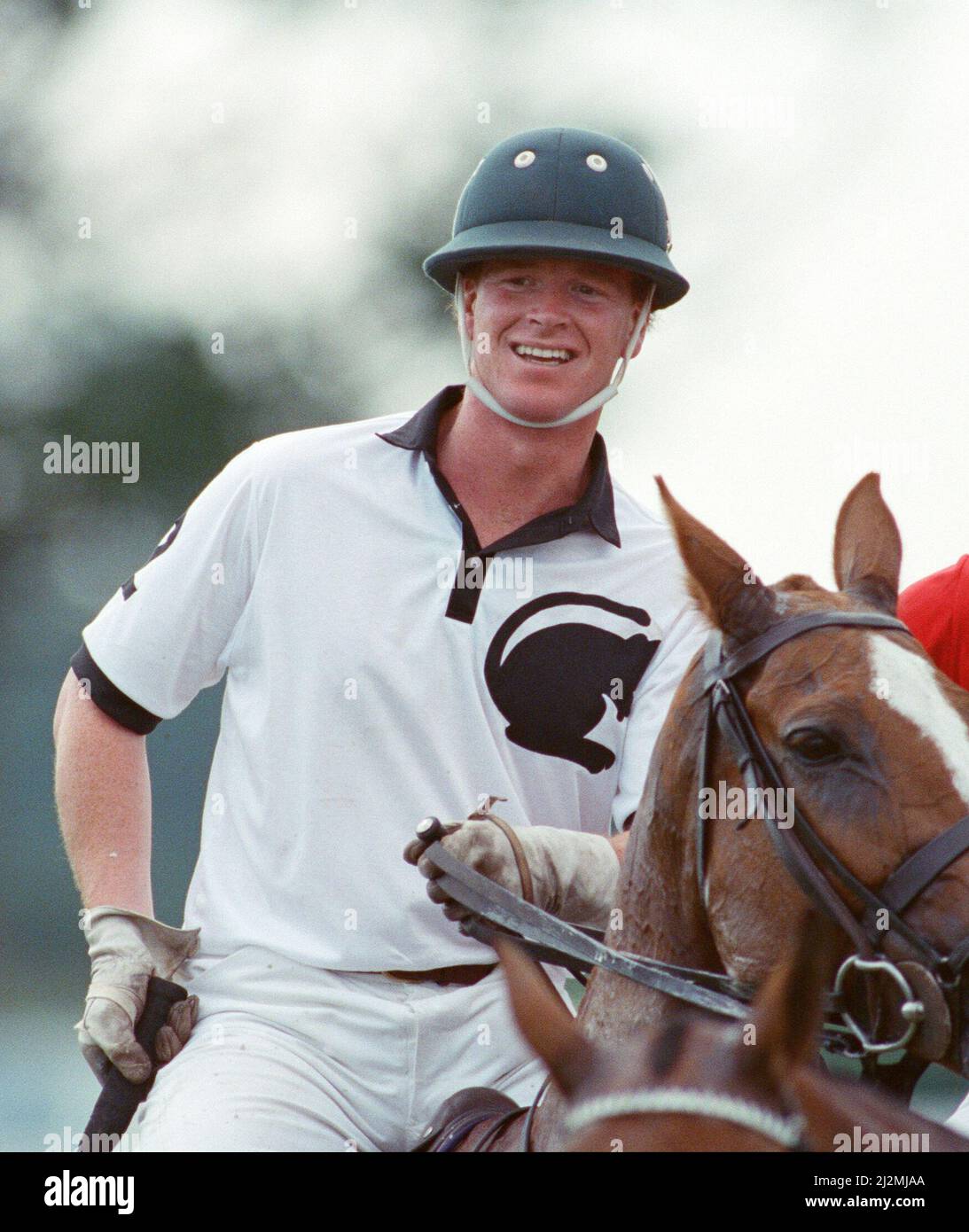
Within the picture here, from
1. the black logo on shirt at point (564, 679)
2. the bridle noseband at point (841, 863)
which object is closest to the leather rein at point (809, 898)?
the bridle noseband at point (841, 863)

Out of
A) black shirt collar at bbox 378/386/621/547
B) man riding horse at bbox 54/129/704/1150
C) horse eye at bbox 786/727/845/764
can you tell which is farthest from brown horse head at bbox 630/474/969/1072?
black shirt collar at bbox 378/386/621/547

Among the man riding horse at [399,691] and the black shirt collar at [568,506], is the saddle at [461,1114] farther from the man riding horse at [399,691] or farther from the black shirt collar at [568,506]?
the black shirt collar at [568,506]

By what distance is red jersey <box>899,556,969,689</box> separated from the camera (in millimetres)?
2996

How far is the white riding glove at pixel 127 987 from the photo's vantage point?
2.36m

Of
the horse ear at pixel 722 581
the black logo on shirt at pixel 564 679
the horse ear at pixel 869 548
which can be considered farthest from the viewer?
the black logo on shirt at pixel 564 679

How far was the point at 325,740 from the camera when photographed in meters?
2.50

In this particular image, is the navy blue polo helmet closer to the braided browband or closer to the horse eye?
the horse eye

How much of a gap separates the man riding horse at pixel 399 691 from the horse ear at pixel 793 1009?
3.91 ft

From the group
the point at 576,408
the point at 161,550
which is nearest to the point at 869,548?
the point at 576,408

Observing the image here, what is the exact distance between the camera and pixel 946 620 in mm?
3010

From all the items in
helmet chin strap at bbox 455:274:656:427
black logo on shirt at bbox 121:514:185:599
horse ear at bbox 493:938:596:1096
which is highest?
helmet chin strap at bbox 455:274:656:427

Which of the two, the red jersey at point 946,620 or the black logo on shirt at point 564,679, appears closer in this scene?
the black logo on shirt at point 564,679

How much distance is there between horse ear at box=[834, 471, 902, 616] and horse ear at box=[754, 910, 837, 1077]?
1136 mm

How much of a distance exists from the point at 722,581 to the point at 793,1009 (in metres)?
1.03
